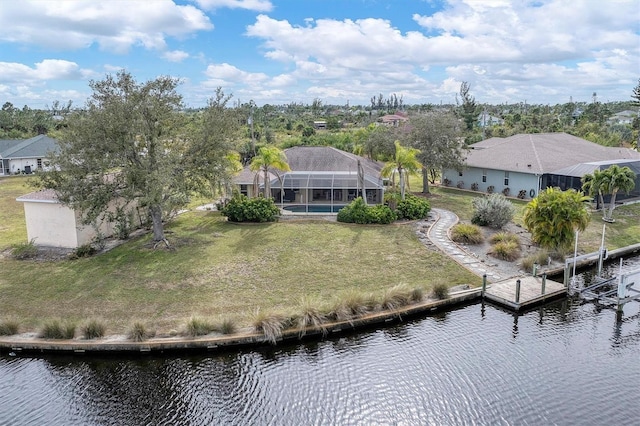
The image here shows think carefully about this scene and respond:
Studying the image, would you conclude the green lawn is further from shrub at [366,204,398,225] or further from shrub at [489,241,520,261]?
shrub at [489,241,520,261]

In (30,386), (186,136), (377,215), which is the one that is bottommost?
(30,386)

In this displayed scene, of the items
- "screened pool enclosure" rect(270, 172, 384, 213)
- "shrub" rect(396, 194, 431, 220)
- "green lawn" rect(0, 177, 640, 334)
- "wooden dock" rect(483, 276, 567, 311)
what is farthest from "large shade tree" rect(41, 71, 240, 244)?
"wooden dock" rect(483, 276, 567, 311)

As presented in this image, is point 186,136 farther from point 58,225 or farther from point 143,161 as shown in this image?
point 58,225

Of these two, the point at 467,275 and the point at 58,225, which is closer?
the point at 467,275

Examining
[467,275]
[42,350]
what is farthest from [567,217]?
[42,350]

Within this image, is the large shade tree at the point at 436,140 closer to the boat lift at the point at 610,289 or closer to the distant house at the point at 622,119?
the boat lift at the point at 610,289

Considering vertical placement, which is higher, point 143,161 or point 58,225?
point 143,161

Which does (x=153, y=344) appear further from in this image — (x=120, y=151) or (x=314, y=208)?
(x=314, y=208)

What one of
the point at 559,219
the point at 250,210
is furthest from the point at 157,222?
the point at 559,219
